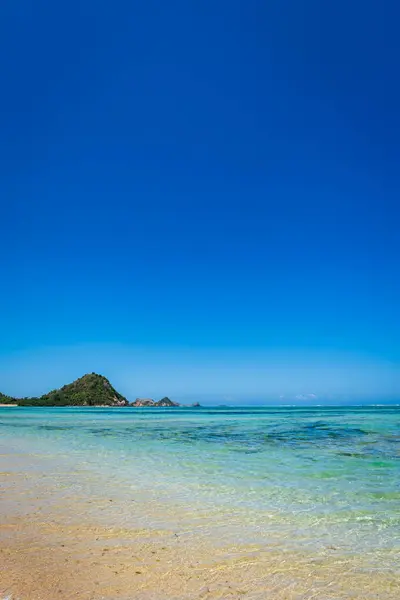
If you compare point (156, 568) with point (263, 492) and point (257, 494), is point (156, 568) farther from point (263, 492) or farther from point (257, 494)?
point (263, 492)

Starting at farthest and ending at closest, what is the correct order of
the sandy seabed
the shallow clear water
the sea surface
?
1. the shallow clear water
2. the sea surface
3. the sandy seabed

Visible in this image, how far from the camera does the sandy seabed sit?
4355mm

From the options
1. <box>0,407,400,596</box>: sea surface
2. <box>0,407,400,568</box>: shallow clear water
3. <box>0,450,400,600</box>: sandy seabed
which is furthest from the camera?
<box>0,407,400,568</box>: shallow clear water

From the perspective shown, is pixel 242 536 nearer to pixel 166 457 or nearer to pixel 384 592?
pixel 384 592

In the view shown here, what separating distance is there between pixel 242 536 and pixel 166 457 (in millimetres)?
9262

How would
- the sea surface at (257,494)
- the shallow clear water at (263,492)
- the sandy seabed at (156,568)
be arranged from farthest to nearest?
the shallow clear water at (263,492), the sea surface at (257,494), the sandy seabed at (156,568)

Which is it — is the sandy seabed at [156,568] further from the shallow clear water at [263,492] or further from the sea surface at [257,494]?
the shallow clear water at [263,492]

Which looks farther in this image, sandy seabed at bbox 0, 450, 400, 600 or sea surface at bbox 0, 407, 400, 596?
sea surface at bbox 0, 407, 400, 596

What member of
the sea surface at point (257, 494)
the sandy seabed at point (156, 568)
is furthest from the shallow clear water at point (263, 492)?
the sandy seabed at point (156, 568)

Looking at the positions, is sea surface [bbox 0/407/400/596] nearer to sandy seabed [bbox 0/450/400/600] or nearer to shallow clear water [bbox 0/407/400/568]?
shallow clear water [bbox 0/407/400/568]

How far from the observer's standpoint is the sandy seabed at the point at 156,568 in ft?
14.3

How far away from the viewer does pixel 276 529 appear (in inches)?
258

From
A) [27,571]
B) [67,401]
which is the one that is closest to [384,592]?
[27,571]

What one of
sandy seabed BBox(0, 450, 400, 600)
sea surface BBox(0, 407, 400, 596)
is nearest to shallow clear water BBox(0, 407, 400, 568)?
sea surface BBox(0, 407, 400, 596)
